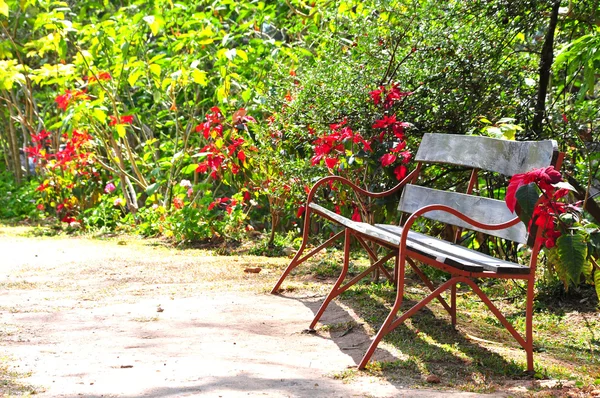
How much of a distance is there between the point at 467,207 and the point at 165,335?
1.85m

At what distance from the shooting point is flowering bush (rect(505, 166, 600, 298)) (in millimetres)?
3359

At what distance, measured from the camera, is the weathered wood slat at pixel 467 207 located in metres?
3.89

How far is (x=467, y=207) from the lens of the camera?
4316 millimetres

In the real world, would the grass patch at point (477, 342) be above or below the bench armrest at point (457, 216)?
below

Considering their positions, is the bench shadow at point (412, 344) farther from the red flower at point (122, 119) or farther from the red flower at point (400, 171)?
Result: the red flower at point (122, 119)

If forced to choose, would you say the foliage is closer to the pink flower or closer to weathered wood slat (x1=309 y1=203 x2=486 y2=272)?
the pink flower

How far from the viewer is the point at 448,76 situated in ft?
17.4

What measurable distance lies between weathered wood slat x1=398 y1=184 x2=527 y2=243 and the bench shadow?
2.05 feet

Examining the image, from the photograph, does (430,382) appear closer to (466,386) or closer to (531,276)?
(466,386)

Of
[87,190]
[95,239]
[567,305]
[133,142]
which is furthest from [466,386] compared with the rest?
[133,142]

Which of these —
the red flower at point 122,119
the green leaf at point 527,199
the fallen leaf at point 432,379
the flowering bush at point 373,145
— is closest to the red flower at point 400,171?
the flowering bush at point 373,145

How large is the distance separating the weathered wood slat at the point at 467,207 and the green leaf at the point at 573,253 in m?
0.27

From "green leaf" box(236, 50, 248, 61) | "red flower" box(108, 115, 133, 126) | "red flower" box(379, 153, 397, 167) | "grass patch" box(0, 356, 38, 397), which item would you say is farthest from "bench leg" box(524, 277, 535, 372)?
"red flower" box(108, 115, 133, 126)

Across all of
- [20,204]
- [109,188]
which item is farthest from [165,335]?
[20,204]
